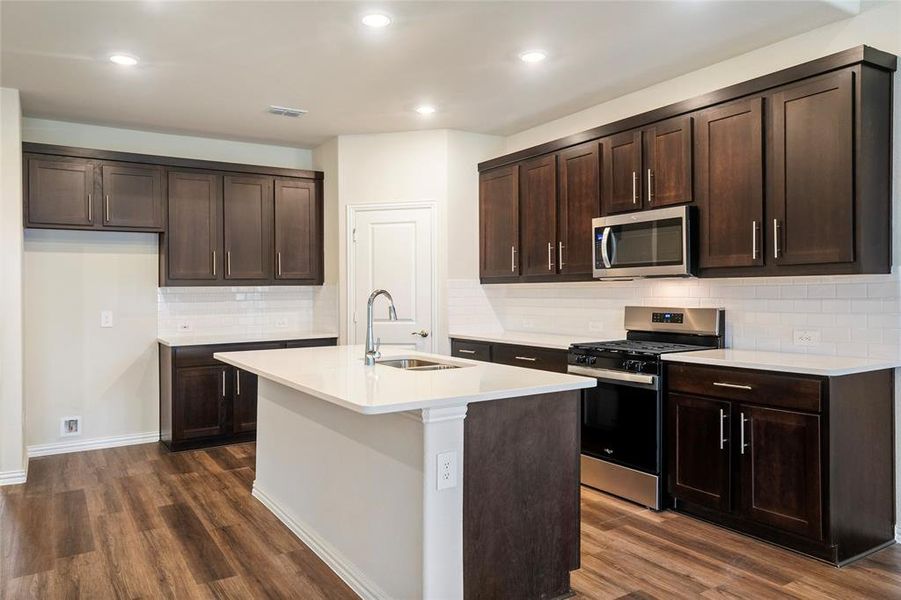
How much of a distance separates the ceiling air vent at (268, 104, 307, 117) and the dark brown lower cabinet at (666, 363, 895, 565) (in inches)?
129

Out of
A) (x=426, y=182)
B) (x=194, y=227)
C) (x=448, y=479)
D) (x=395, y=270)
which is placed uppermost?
(x=426, y=182)

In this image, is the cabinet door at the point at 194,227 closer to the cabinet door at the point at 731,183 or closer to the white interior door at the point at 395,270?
the white interior door at the point at 395,270

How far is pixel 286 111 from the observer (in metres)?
4.76

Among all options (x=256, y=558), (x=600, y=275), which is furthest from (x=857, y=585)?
(x=256, y=558)

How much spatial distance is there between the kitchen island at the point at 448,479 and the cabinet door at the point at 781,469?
3.42ft

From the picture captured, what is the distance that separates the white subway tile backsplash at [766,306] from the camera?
3.12 m

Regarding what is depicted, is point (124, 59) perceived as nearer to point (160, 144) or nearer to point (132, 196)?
point (132, 196)

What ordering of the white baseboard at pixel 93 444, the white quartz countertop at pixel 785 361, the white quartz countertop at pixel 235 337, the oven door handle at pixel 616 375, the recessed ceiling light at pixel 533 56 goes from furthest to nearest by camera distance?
the white quartz countertop at pixel 235 337, the white baseboard at pixel 93 444, the recessed ceiling light at pixel 533 56, the oven door handle at pixel 616 375, the white quartz countertop at pixel 785 361

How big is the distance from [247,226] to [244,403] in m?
1.51

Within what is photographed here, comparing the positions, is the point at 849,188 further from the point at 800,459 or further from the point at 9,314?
the point at 9,314

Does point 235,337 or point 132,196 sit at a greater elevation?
point 132,196

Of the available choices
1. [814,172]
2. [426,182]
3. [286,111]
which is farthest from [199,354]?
[814,172]

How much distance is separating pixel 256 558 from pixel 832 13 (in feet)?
12.5

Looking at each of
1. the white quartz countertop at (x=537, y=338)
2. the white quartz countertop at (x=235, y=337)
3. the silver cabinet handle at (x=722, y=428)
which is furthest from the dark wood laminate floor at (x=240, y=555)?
the white quartz countertop at (x=235, y=337)
